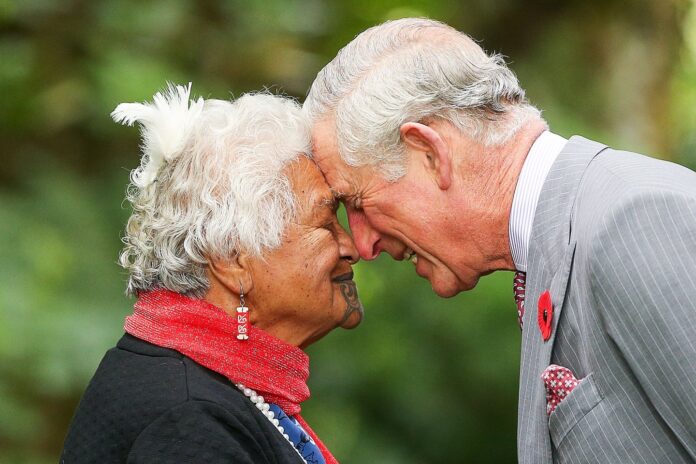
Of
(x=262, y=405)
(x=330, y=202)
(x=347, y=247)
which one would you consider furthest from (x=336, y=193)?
(x=262, y=405)

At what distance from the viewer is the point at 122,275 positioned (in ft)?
14.6

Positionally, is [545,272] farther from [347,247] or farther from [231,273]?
[231,273]

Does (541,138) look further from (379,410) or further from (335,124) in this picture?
(379,410)

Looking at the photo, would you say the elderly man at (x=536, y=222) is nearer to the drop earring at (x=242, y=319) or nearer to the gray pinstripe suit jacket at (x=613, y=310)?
the gray pinstripe suit jacket at (x=613, y=310)

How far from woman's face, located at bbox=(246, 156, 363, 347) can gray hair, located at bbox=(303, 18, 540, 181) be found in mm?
134

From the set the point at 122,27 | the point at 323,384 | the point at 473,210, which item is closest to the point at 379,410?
the point at 323,384

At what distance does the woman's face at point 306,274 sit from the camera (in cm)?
243

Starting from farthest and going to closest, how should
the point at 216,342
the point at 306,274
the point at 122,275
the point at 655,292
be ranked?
the point at 122,275
the point at 306,274
the point at 216,342
the point at 655,292

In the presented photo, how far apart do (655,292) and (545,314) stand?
1.16 ft

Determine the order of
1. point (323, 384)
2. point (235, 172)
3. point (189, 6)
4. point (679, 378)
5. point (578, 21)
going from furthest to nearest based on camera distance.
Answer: point (578, 21), point (189, 6), point (323, 384), point (235, 172), point (679, 378)

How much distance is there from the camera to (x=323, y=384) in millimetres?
4770

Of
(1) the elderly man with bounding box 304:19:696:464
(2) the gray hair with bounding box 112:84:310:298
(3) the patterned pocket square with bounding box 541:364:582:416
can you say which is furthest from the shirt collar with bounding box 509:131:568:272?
(2) the gray hair with bounding box 112:84:310:298

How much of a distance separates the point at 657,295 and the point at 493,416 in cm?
330

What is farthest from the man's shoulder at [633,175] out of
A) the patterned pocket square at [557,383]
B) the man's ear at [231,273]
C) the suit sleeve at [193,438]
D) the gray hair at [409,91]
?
the suit sleeve at [193,438]
